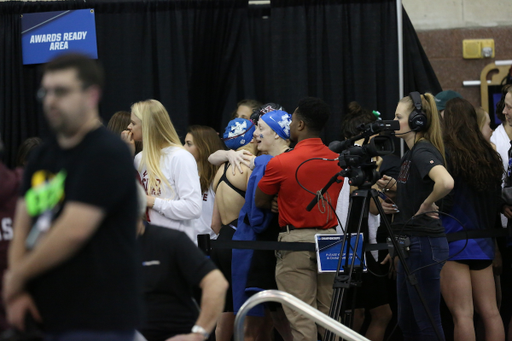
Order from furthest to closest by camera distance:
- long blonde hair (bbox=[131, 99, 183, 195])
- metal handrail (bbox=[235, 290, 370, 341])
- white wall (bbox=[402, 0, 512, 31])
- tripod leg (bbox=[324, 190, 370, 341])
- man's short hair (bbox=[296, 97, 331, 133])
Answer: white wall (bbox=[402, 0, 512, 31]) < man's short hair (bbox=[296, 97, 331, 133]) < long blonde hair (bbox=[131, 99, 183, 195]) < tripod leg (bbox=[324, 190, 370, 341]) < metal handrail (bbox=[235, 290, 370, 341])

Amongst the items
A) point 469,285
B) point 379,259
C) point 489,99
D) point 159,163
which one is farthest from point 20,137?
point 489,99

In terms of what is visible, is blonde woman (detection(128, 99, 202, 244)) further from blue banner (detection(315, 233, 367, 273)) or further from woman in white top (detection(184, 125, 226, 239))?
woman in white top (detection(184, 125, 226, 239))

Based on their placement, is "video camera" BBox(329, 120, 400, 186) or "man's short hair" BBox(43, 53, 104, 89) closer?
"man's short hair" BBox(43, 53, 104, 89)

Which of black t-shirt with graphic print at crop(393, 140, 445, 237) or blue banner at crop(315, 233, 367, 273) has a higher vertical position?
black t-shirt with graphic print at crop(393, 140, 445, 237)

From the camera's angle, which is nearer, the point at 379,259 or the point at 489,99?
the point at 379,259

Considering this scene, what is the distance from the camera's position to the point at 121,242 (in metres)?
1.53

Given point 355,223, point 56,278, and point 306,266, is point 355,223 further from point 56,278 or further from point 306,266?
point 56,278

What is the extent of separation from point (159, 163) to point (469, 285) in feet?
6.29

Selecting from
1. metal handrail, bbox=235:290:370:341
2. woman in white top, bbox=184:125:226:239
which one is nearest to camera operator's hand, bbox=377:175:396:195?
woman in white top, bbox=184:125:226:239

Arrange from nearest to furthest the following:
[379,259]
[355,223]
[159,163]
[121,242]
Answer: [121,242]
[355,223]
[159,163]
[379,259]

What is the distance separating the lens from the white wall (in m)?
5.68

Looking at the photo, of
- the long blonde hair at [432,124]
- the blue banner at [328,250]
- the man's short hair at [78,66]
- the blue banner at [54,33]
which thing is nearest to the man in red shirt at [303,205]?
the blue banner at [328,250]

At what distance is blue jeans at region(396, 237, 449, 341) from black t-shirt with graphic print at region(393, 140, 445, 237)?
0.06 metres

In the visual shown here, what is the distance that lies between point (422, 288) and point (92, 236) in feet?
7.22
